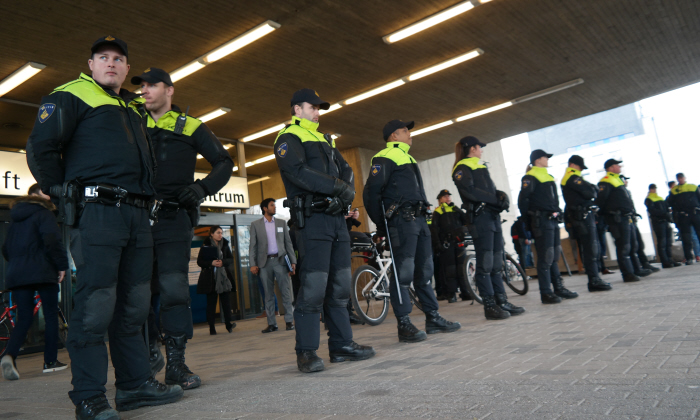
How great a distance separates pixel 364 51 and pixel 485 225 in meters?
4.68

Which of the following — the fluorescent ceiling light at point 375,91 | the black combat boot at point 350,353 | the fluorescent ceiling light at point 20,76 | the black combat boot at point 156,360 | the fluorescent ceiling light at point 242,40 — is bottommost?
the black combat boot at point 350,353

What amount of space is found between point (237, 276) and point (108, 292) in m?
10.3

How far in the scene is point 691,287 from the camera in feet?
18.4

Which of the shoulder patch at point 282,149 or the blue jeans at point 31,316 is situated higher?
the shoulder patch at point 282,149

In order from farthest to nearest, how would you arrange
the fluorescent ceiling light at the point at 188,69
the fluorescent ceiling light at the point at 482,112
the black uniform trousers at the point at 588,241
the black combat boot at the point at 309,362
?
the fluorescent ceiling light at the point at 482,112 → the fluorescent ceiling light at the point at 188,69 → the black uniform trousers at the point at 588,241 → the black combat boot at the point at 309,362

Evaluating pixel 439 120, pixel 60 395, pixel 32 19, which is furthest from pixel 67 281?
pixel 439 120

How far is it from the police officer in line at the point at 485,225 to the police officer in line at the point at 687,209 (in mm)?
7086

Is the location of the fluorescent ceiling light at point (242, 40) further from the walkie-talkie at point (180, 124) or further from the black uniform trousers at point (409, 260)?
the walkie-talkie at point (180, 124)

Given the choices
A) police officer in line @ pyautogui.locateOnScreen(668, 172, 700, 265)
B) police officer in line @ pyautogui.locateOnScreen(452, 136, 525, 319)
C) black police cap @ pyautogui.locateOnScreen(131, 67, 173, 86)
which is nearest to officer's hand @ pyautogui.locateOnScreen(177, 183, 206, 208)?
black police cap @ pyautogui.locateOnScreen(131, 67, 173, 86)

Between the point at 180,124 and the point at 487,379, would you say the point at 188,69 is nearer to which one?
the point at 180,124

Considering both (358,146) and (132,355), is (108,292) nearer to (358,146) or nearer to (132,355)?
(132,355)

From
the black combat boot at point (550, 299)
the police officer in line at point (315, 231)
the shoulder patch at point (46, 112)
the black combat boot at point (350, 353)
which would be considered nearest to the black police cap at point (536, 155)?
the black combat boot at point (550, 299)

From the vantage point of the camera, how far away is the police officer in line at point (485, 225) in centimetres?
530

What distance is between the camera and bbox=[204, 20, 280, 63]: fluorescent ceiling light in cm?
754
